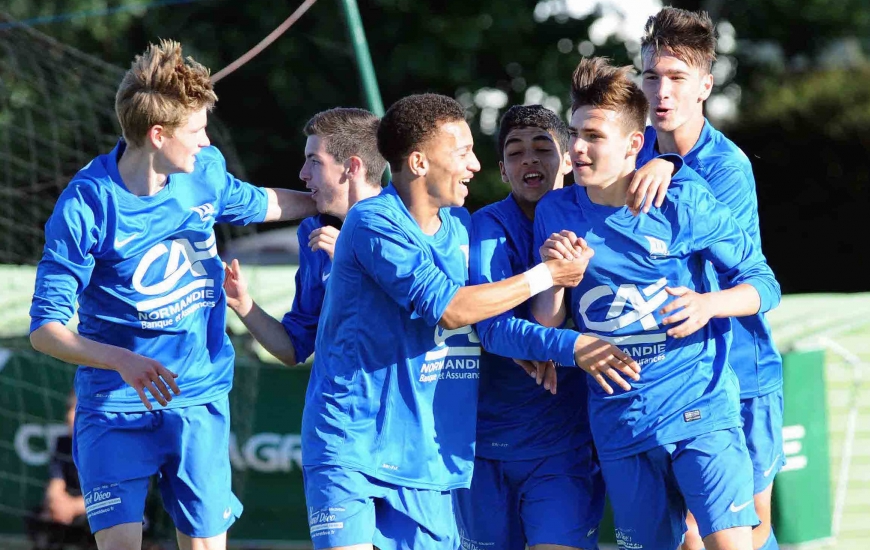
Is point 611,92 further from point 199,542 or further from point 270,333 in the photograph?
point 199,542

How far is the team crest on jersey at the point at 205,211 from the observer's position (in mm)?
4723

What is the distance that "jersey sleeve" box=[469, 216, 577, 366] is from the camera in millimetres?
4027

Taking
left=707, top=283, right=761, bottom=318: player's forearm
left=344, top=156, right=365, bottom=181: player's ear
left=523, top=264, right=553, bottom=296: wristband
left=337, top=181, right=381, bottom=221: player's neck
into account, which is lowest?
left=707, top=283, right=761, bottom=318: player's forearm

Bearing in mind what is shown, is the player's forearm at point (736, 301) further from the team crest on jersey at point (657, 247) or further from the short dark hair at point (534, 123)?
the short dark hair at point (534, 123)

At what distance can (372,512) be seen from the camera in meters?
4.08

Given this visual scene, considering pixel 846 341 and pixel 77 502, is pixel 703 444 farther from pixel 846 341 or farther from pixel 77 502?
pixel 77 502

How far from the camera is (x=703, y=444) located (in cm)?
413

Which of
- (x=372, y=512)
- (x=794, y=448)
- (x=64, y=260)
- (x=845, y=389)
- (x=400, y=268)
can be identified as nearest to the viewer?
(x=400, y=268)

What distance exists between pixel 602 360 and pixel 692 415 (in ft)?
1.35

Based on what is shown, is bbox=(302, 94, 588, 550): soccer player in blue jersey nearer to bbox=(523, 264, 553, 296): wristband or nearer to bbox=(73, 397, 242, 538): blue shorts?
bbox=(523, 264, 553, 296): wristband

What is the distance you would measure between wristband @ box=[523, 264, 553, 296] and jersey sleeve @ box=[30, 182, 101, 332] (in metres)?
1.61

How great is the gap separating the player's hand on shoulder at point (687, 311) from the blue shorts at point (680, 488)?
1.29ft

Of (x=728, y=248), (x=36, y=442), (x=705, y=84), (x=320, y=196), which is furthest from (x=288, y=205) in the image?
(x=36, y=442)

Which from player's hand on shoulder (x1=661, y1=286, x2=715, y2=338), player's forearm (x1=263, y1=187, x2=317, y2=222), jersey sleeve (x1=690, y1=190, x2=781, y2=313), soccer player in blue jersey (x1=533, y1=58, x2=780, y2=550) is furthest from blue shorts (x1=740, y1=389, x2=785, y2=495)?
player's forearm (x1=263, y1=187, x2=317, y2=222)
